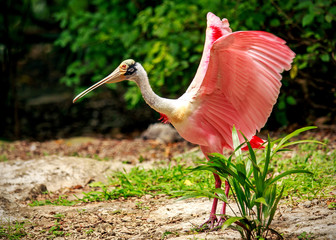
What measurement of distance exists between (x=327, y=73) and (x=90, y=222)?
5.02 meters

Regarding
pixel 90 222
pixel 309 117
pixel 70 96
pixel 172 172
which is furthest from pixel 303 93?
pixel 70 96

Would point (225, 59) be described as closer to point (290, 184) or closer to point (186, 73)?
point (290, 184)

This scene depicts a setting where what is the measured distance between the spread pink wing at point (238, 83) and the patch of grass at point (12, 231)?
1.73m

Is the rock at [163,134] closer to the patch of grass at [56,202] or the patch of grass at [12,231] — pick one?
the patch of grass at [56,202]

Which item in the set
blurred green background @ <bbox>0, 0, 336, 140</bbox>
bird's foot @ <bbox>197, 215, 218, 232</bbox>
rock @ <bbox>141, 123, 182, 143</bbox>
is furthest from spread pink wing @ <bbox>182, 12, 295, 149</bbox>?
rock @ <bbox>141, 123, 182, 143</bbox>

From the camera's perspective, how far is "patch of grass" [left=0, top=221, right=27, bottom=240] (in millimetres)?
3514

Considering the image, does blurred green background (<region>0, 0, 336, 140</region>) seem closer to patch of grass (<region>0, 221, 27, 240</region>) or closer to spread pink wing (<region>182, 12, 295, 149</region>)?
spread pink wing (<region>182, 12, 295, 149</region>)

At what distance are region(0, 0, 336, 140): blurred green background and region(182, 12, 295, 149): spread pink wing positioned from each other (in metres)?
1.63

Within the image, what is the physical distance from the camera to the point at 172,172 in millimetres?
4883

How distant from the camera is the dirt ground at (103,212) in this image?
3.23 metres

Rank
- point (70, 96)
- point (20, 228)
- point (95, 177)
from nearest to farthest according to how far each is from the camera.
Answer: point (20, 228) < point (95, 177) < point (70, 96)

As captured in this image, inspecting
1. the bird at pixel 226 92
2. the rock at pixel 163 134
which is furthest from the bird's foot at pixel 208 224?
the rock at pixel 163 134

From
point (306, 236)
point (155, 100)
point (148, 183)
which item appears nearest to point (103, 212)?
point (148, 183)

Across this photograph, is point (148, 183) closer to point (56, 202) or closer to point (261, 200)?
point (56, 202)
